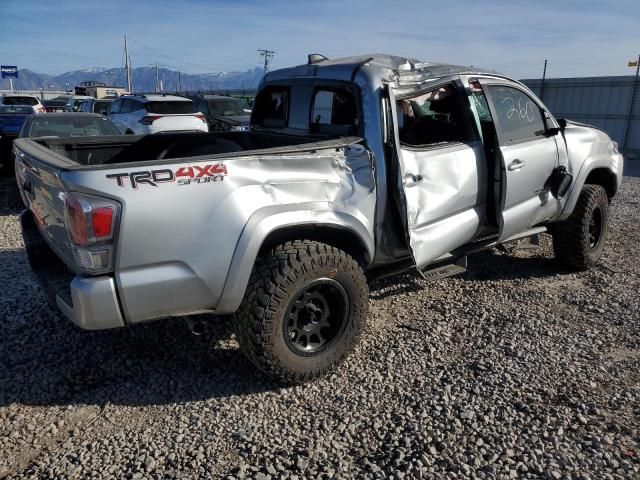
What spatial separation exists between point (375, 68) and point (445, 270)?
5.31ft

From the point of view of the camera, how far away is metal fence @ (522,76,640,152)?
677 inches

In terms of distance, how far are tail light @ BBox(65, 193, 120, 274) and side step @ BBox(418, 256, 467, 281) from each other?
2.24 meters

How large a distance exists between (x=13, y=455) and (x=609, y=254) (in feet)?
19.3

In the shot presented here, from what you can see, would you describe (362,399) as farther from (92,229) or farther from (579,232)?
(579,232)

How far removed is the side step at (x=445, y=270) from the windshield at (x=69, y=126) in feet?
22.1

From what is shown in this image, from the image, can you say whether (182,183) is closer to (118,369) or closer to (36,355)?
(118,369)

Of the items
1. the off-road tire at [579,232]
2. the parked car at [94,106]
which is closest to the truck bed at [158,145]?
the off-road tire at [579,232]

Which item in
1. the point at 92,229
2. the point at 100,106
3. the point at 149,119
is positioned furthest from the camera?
the point at 100,106

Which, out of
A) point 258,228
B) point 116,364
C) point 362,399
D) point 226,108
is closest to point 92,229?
point 258,228

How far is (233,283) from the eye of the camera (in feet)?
9.64

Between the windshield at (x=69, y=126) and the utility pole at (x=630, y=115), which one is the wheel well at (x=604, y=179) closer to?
→ the windshield at (x=69, y=126)

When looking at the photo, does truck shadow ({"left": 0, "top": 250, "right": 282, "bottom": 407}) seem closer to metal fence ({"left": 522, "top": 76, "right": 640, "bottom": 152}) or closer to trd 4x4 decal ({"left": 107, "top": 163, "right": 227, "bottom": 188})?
trd 4x4 decal ({"left": 107, "top": 163, "right": 227, "bottom": 188})

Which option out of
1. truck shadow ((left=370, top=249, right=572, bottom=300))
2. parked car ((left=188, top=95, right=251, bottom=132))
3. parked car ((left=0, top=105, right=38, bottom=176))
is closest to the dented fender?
truck shadow ((left=370, top=249, right=572, bottom=300))

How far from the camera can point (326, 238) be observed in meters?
3.49
